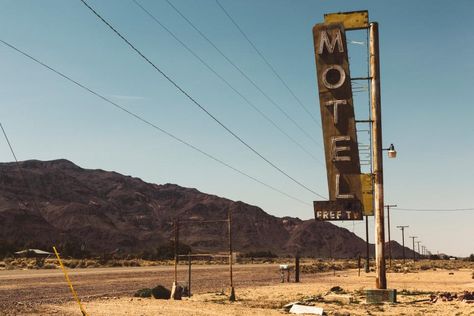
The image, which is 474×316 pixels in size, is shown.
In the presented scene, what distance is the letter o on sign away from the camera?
20266 millimetres

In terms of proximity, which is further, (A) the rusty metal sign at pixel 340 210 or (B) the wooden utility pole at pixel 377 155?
(A) the rusty metal sign at pixel 340 210

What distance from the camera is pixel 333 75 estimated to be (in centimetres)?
2045

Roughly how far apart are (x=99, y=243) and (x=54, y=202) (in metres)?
40.0

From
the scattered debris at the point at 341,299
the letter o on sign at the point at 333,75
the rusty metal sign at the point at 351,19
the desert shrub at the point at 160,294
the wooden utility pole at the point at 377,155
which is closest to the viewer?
the wooden utility pole at the point at 377,155

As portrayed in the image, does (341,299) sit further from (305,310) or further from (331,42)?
(331,42)

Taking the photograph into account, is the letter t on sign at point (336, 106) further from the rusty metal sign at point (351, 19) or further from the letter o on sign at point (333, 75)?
the rusty metal sign at point (351, 19)

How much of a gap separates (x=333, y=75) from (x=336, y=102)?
1.07m

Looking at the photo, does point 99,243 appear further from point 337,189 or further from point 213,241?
point 337,189

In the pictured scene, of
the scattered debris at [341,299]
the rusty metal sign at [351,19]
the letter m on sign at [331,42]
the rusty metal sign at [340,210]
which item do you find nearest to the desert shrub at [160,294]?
the scattered debris at [341,299]

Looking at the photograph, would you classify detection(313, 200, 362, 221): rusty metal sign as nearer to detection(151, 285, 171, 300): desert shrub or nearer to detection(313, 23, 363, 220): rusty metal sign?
detection(313, 23, 363, 220): rusty metal sign

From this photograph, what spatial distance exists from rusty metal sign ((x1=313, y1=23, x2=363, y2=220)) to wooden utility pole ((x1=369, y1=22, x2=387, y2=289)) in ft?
3.29

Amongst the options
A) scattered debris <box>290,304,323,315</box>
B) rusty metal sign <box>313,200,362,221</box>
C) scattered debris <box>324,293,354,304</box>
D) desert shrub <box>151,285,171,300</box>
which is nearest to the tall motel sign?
rusty metal sign <box>313,200,362,221</box>

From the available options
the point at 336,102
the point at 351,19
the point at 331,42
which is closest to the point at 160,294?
the point at 336,102

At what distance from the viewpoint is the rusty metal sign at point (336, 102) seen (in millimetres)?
20312
